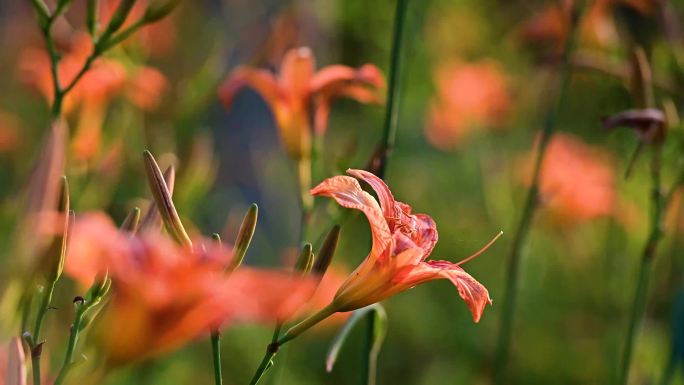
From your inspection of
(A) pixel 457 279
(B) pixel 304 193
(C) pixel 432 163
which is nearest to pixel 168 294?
(A) pixel 457 279

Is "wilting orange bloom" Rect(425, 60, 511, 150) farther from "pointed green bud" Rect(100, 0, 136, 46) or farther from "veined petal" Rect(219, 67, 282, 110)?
"pointed green bud" Rect(100, 0, 136, 46)

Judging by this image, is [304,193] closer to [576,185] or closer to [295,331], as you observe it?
[295,331]

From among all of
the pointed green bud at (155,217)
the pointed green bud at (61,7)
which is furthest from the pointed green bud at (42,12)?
the pointed green bud at (155,217)

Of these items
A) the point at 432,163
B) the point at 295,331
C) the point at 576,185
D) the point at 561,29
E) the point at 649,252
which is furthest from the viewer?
the point at 432,163

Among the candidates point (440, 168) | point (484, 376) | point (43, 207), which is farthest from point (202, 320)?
point (440, 168)

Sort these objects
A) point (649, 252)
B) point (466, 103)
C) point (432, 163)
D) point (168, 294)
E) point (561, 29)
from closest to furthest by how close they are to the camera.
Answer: point (168, 294) → point (649, 252) → point (561, 29) → point (466, 103) → point (432, 163)

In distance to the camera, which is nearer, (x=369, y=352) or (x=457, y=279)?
(x=457, y=279)

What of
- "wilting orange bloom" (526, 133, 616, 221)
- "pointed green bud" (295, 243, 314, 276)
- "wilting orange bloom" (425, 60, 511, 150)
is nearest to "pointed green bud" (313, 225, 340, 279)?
"pointed green bud" (295, 243, 314, 276)

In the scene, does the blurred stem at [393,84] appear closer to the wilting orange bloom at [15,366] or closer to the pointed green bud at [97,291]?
the pointed green bud at [97,291]
